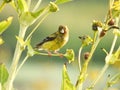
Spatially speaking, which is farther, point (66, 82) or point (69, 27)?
point (69, 27)

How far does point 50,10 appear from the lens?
4.23 feet

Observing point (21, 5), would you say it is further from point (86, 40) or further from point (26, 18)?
point (86, 40)

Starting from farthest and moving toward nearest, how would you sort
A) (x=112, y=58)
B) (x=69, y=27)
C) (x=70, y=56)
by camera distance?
(x=69, y=27) < (x=112, y=58) < (x=70, y=56)

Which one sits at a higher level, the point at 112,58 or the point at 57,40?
the point at 57,40

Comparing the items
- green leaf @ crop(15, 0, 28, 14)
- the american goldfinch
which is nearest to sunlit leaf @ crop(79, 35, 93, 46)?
the american goldfinch

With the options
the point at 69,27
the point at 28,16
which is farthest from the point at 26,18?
the point at 69,27

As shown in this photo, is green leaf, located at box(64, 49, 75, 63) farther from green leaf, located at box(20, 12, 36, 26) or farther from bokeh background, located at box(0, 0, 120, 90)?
bokeh background, located at box(0, 0, 120, 90)

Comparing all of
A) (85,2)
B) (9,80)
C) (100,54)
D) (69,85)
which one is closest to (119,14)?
(69,85)

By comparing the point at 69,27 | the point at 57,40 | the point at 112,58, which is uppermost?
the point at 57,40

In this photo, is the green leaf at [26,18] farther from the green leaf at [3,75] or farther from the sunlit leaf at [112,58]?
the sunlit leaf at [112,58]

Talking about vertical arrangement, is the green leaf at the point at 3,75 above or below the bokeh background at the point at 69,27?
above

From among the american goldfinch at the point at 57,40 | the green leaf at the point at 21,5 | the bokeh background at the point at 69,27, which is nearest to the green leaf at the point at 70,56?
the american goldfinch at the point at 57,40

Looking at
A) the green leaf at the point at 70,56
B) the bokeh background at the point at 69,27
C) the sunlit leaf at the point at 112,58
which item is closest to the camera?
the green leaf at the point at 70,56

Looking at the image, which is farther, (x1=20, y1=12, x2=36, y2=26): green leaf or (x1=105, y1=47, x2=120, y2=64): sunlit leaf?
(x1=105, y1=47, x2=120, y2=64): sunlit leaf
